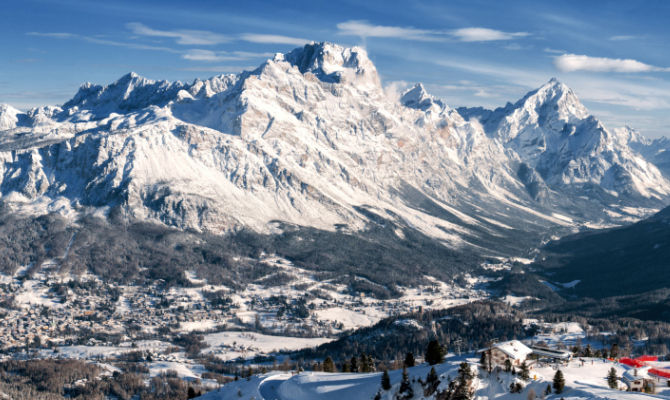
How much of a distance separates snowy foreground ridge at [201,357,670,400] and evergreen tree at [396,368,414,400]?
1.10 metres

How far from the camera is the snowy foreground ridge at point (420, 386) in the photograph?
14125cm

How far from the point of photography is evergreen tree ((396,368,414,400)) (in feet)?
489

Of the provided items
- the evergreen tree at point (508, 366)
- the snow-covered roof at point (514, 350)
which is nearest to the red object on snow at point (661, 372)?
the snow-covered roof at point (514, 350)

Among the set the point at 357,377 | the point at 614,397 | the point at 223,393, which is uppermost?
the point at 614,397

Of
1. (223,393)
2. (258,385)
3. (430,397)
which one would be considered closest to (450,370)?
(430,397)

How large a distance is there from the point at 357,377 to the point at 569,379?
5384 centimetres

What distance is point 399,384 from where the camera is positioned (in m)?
155

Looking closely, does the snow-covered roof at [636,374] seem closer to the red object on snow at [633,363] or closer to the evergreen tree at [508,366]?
the red object on snow at [633,363]

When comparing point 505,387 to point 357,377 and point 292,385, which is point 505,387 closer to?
point 357,377

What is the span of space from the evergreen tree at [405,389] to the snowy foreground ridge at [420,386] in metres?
1.10

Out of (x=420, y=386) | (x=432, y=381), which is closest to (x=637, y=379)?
(x=432, y=381)

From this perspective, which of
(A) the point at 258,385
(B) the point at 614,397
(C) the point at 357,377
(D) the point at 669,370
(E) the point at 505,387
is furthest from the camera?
(A) the point at 258,385

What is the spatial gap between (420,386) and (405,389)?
337cm

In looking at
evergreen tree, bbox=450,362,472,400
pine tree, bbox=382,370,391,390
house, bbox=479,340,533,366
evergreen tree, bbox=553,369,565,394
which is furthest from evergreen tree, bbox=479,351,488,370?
pine tree, bbox=382,370,391,390
